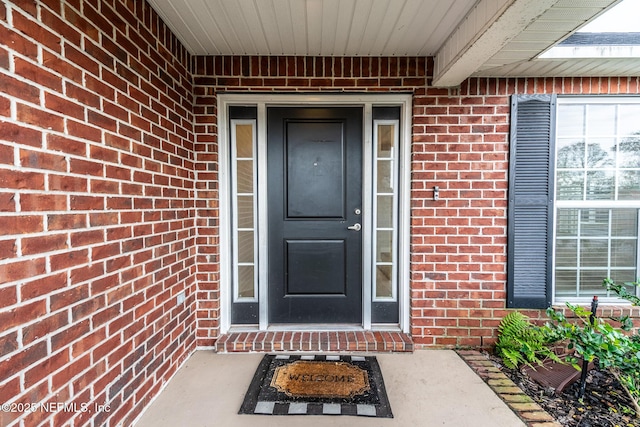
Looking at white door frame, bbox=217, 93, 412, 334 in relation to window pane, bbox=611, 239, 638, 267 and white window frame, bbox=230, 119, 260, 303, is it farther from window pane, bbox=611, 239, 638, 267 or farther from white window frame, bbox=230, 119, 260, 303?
window pane, bbox=611, 239, 638, 267

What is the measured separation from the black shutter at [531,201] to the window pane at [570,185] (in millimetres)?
150

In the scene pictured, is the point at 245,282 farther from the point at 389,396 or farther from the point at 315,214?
the point at 389,396

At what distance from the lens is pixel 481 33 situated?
165 centimetres

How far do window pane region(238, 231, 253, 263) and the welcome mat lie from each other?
0.80 meters

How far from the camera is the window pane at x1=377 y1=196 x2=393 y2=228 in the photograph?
8.38 ft

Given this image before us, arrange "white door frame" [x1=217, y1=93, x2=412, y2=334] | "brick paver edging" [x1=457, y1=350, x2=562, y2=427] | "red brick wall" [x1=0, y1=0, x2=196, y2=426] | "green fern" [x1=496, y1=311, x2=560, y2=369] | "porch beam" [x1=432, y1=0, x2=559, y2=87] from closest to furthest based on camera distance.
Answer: "red brick wall" [x1=0, y1=0, x2=196, y2=426]
"porch beam" [x1=432, y1=0, x2=559, y2=87]
"brick paver edging" [x1=457, y1=350, x2=562, y2=427]
"green fern" [x1=496, y1=311, x2=560, y2=369]
"white door frame" [x1=217, y1=93, x2=412, y2=334]

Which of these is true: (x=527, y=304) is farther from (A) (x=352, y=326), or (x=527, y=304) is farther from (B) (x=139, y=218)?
(B) (x=139, y=218)

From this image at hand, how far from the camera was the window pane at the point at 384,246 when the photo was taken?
257 centimetres

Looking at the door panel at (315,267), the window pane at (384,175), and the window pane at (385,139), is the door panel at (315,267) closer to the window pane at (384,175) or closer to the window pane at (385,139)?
the window pane at (384,175)

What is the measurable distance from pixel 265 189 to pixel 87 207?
1328mm

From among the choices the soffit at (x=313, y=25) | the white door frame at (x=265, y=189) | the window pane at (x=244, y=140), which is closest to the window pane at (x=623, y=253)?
the white door frame at (x=265, y=189)

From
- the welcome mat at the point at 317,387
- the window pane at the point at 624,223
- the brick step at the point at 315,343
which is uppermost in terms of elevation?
the window pane at the point at 624,223

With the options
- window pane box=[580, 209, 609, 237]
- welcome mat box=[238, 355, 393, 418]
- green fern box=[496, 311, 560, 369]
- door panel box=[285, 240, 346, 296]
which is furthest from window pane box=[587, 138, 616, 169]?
welcome mat box=[238, 355, 393, 418]

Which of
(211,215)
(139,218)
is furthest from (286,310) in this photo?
(139,218)
